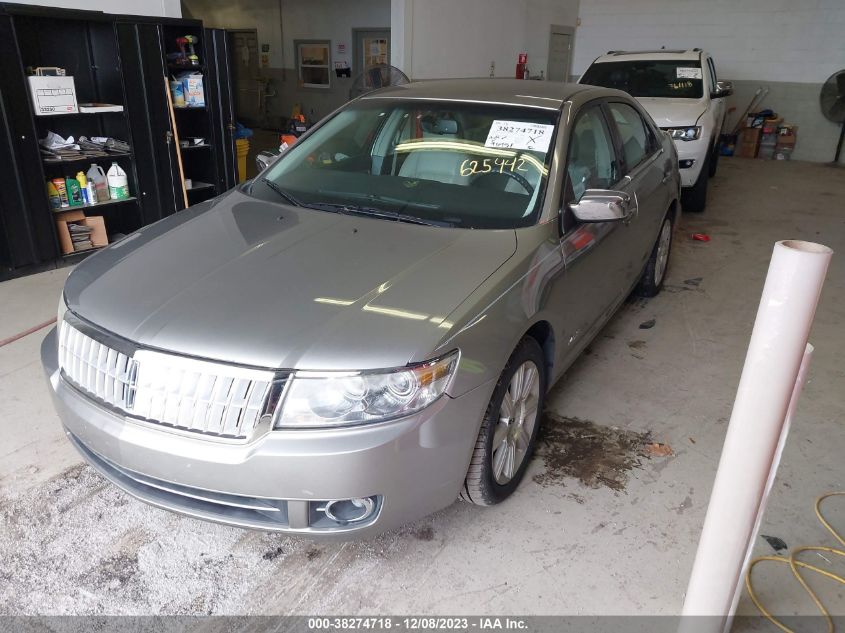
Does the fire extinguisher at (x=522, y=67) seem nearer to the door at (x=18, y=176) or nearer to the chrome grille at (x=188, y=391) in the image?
the door at (x=18, y=176)

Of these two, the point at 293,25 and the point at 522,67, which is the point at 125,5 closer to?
the point at 522,67

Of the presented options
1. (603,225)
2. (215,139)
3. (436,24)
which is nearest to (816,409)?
(603,225)

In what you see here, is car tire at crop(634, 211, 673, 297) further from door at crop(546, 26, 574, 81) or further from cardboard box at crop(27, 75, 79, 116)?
door at crop(546, 26, 574, 81)

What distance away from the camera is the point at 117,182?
498cm

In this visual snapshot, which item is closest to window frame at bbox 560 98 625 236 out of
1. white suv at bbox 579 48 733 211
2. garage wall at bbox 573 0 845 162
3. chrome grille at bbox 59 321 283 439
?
chrome grille at bbox 59 321 283 439

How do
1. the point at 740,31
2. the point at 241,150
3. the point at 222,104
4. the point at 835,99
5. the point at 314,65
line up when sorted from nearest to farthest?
the point at 222,104
the point at 241,150
the point at 835,99
the point at 740,31
the point at 314,65

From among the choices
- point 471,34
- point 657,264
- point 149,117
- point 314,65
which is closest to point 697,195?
point 657,264

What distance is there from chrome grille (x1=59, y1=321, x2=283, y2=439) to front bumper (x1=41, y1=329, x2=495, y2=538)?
0.04m

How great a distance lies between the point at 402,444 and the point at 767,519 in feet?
4.94

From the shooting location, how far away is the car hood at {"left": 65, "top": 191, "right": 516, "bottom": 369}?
1724mm

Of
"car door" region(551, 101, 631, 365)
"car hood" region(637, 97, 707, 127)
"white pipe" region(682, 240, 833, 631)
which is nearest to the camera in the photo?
"white pipe" region(682, 240, 833, 631)

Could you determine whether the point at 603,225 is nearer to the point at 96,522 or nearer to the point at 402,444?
the point at 402,444

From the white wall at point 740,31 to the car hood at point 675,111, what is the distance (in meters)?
5.51

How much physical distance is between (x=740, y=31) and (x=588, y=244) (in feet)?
34.8
